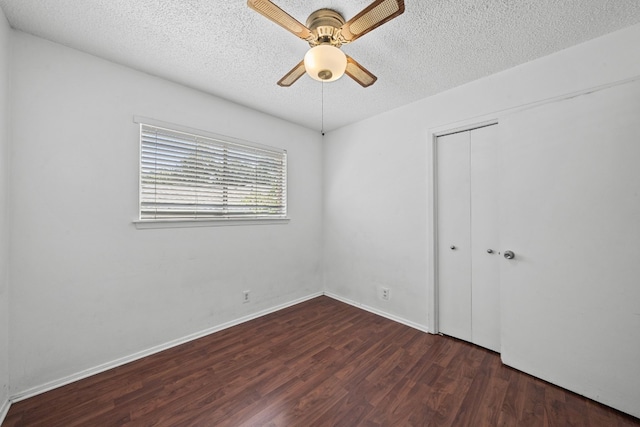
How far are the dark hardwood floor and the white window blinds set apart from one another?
1.29m

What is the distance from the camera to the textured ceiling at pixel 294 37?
1446 millimetres

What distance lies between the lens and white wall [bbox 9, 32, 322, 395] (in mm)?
1651

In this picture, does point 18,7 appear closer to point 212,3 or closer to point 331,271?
point 212,3

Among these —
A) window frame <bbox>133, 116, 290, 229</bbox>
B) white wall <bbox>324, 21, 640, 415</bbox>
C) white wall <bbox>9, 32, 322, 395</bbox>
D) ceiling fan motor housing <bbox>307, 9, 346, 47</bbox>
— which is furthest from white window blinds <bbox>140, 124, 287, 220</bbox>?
ceiling fan motor housing <bbox>307, 9, 346, 47</bbox>

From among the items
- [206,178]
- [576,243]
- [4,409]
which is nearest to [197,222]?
[206,178]

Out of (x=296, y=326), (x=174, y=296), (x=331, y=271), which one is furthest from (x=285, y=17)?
(x=331, y=271)

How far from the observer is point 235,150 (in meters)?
2.74

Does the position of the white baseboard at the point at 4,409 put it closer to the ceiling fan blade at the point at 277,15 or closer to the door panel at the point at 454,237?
the ceiling fan blade at the point at 277,15

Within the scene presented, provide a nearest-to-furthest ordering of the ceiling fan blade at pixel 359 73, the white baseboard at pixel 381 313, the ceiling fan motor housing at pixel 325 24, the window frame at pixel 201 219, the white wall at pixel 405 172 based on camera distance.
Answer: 1. the ceiling fan motor housing at pixel 325 24
2. the ceiling fan blade at pixel 359 73
3. the white wall at pixel 405 172
4. the window frame at pixel 201 219
5. the white baseboard at pixel 381 313

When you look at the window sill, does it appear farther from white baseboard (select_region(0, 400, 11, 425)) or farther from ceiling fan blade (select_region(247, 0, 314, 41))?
ceiling fan blade (select_region(247, 0, 314, 41))

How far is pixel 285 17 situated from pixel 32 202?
6.76ft

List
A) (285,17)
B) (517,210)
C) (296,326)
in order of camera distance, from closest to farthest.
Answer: (285,17), (517,210), (296,326)

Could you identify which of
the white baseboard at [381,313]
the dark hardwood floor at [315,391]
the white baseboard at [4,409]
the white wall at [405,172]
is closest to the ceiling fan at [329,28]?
the white wall at [405,172]

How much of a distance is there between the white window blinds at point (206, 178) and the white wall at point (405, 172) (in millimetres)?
903
